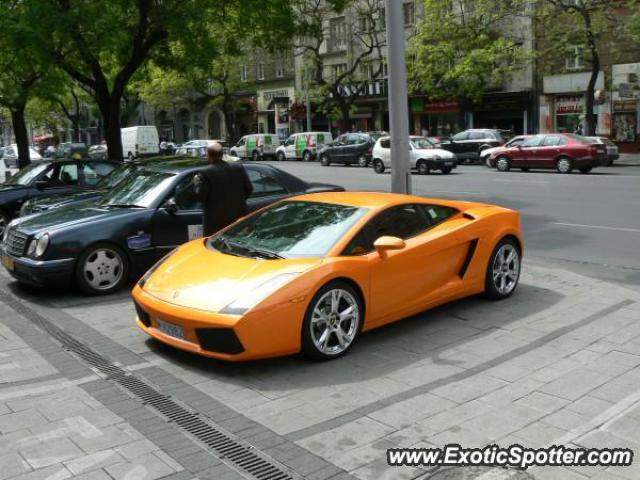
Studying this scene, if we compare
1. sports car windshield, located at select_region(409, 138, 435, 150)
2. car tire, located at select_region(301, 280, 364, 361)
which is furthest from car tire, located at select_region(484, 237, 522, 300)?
sports car windshield, located at select_region(409, 138, 435, 150)

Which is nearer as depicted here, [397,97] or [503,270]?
[503,270]

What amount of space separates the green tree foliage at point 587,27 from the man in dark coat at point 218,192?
26680 mm

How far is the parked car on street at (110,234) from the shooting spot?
7754 millimetres

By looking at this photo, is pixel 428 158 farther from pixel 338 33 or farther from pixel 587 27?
pixel 338 33

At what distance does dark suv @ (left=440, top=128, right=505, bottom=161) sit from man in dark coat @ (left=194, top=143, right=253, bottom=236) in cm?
2565

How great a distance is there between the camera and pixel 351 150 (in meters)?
34.5

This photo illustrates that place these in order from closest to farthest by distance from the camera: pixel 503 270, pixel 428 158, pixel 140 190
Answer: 1. pixel 503 270
2. pixel 140 190
3. pixel 428 158

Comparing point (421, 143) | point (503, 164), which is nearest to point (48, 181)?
point (421, 143)

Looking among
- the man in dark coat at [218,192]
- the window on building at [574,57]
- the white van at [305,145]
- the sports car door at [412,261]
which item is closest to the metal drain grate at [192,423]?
the sports car door at [412,261]

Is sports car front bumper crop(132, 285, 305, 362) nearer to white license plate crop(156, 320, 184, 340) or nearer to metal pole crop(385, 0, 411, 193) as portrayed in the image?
white license plate crop(156, 320, 184, 340)

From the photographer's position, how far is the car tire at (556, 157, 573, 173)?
24.7 metres

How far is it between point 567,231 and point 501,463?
8762mm

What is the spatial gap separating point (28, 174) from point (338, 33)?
40789mm

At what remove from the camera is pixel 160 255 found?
334 inches
